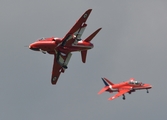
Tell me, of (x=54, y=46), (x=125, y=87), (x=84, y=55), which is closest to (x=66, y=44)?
(x=54, y=46)

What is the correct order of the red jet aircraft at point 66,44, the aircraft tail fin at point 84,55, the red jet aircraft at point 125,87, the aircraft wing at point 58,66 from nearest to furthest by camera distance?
the red jet aircraft at point 66,44 < the aircraft wing at point 58,66 < the aircraft tail fin at point 84,55 < the red jet aircraft at point 125,87

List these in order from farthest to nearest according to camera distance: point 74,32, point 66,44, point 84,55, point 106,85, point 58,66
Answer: point 106,85, point 58,66, point 84,55, point 66,44, point 74,32

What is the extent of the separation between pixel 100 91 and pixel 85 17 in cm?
4260

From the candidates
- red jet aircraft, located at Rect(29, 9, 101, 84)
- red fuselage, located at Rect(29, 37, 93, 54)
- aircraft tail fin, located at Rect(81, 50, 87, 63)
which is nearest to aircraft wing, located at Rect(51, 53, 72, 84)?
red jet aircraft, located at Rect(29, 9, 101, 84)

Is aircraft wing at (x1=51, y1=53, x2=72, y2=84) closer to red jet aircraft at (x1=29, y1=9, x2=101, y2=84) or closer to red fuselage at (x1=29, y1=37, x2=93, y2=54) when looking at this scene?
red jet aircraft at (x1=29, y1=9, x2=101, y2=84)

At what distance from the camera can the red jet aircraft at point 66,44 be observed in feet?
225

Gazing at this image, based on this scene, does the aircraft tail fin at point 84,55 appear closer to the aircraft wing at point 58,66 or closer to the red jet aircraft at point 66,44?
the red jet aircraft at point 66,44

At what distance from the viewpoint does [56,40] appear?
69.1m

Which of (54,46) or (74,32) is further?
(74,32)

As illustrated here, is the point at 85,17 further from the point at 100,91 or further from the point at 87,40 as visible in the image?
the point at 100,91

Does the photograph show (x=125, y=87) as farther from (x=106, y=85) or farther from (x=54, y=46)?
(x=54, y=46)

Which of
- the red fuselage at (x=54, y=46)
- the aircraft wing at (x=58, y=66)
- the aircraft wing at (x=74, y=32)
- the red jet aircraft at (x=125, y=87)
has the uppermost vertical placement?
the aircraft wing at (x=74, y=32)

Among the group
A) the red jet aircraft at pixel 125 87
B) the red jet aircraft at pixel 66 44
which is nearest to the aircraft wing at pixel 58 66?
the red jet aircraft at pixel 66 44

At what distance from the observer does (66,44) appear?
6994cm
